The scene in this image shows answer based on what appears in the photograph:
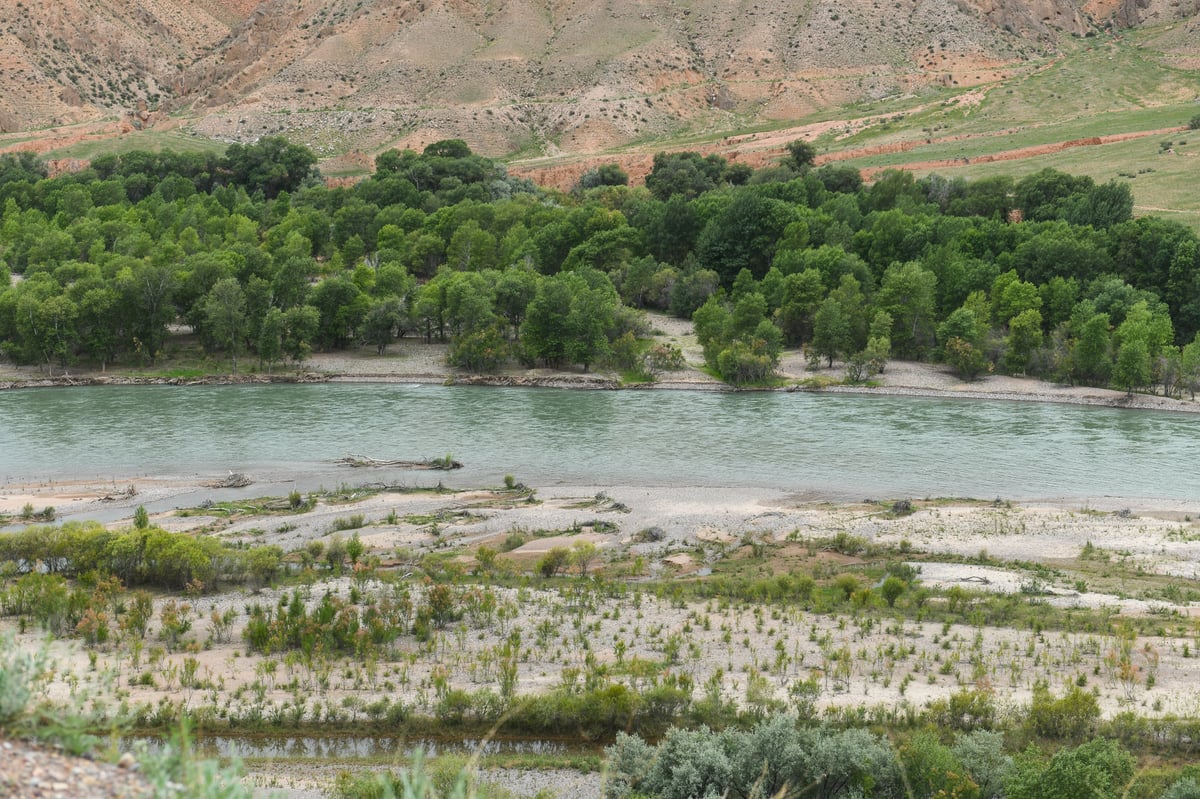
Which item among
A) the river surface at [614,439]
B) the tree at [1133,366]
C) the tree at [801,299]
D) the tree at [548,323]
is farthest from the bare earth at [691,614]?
the tree at [801,299]

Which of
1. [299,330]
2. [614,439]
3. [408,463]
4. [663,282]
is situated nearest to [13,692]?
[408,463]

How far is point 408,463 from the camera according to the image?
51062 millimetres

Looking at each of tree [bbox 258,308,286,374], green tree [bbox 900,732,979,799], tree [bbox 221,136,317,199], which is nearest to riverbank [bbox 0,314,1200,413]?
tree [bbox 258,308,286,374]

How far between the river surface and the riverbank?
1.29 m

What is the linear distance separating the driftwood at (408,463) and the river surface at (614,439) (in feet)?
2.63

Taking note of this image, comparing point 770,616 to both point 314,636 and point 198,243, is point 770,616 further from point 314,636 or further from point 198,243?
point 198,243

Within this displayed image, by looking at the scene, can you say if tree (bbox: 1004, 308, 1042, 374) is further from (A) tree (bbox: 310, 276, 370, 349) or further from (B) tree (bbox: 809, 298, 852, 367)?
(A) tree (bbox: 310, 276, 370, 349)

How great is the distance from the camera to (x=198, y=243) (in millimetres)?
89938

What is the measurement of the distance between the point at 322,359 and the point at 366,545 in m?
41.2

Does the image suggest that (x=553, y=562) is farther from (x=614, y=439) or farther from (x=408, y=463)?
(x=614, y=439)

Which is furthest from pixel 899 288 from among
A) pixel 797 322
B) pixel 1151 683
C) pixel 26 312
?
pixel 26 312

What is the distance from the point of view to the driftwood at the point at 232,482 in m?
47.2

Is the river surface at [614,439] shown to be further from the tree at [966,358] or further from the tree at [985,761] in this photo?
the tree at [985,761]

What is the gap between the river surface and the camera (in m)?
48.5
